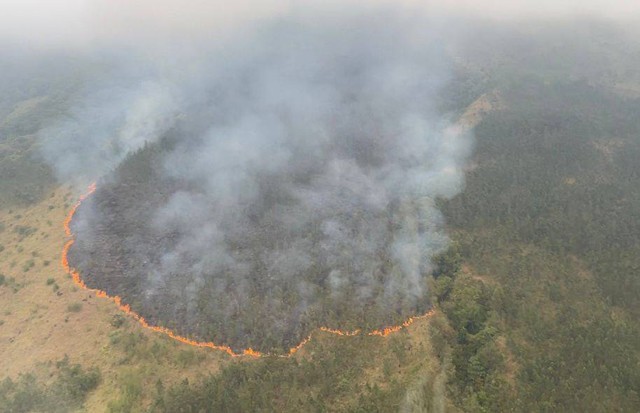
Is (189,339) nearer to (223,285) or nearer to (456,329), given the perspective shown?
(223,285)

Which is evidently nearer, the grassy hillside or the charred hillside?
the grassy hillside

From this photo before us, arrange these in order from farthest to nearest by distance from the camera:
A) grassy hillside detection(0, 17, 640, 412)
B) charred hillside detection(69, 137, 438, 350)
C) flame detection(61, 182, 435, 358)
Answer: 1. charred hillside detection(69, 137, 438, 350)
2. flame detection(61, 182, 435, 358)
3. grassy hillside detection(0, 17, 640, 412)

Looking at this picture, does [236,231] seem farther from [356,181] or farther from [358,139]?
[358,139]

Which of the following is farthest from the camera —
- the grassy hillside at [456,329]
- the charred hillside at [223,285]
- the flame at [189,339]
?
the charred hillside at [223,285]

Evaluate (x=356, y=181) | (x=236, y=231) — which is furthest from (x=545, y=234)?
(x=236, y=231)

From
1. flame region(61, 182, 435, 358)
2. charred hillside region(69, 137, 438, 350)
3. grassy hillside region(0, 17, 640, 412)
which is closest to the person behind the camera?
grassy hillside region(0, 17, 640, 412)

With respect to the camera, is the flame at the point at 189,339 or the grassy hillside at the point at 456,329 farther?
the flame at the point at 189,339

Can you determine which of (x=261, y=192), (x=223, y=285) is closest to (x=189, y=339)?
(x=223, y=285)

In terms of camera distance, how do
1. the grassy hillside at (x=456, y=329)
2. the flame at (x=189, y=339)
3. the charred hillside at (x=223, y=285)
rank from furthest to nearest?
the charred hillside at (x=223, y=285)
the flame at (x=189, y=339)
the grassy hillside at (x=456, y=329)
